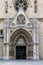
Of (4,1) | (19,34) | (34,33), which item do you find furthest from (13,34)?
(4,1)

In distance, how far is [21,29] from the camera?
2319 cm

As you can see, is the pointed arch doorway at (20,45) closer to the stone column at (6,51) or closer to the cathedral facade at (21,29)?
the cathedral facade at (21,29)

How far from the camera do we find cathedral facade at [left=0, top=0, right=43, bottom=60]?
23.1m

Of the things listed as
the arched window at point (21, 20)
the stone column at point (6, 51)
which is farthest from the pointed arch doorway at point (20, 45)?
the arched window at point (21, 20)

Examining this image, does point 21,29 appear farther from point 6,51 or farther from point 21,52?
point 6,51

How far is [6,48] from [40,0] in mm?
5787

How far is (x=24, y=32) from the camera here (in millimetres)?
23250

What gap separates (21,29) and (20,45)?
1.60 metres

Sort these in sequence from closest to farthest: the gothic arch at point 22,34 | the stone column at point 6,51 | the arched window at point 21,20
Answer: the stone column at point 6,51 → the gothic arch at point 22,34 → the arched window at point 21,20

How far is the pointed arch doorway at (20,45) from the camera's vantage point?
76.2 feet

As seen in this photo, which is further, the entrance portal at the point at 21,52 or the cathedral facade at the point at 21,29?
the entrance portal at the point at 21,52

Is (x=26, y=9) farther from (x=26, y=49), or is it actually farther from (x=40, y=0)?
(x=26, y=49)

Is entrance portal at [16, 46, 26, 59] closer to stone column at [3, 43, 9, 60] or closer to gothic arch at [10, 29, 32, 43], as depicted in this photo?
gothic arch at [10, 29, 32, 43]

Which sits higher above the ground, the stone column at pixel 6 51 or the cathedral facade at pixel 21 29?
the cathedral facade at pixel 21 29
